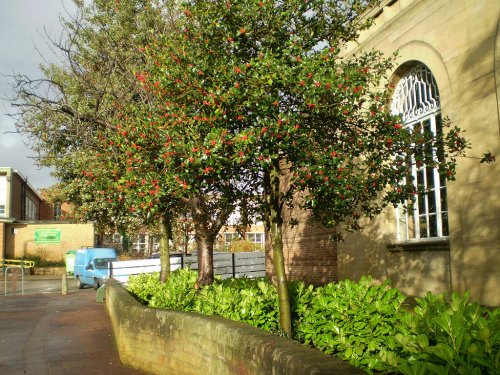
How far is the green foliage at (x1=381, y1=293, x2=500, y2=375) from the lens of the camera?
2664 mm

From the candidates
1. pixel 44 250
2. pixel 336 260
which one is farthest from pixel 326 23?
pixel 44 250

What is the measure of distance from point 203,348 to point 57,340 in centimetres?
594

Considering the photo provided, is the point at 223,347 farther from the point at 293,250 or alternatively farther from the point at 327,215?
the point at 293,250

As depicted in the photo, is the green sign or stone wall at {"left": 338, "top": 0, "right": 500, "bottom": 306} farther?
the green sign

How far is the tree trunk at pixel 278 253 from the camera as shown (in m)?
5.98

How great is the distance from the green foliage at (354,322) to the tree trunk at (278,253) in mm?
218

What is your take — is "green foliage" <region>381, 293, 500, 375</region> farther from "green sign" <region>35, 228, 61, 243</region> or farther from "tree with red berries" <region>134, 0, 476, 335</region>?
"green sign" <region>35, 228, 61, 243</region>

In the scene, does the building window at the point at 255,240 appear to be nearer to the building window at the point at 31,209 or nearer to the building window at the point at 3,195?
the building window at the point at 31,209

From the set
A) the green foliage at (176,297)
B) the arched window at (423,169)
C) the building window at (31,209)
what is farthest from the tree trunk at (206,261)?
the building window at (31,209)

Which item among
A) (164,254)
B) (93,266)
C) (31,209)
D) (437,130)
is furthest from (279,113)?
(31,209)

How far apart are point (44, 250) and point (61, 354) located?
110 feet

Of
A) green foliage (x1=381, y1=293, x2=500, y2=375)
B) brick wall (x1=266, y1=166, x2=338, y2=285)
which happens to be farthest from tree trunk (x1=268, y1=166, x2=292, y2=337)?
brick wall (x1=266, y1=166, x2=338, y2=285)

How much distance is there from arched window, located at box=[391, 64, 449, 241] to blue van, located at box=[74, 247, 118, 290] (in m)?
15.6

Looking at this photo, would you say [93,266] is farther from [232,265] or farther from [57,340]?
[57,340]
